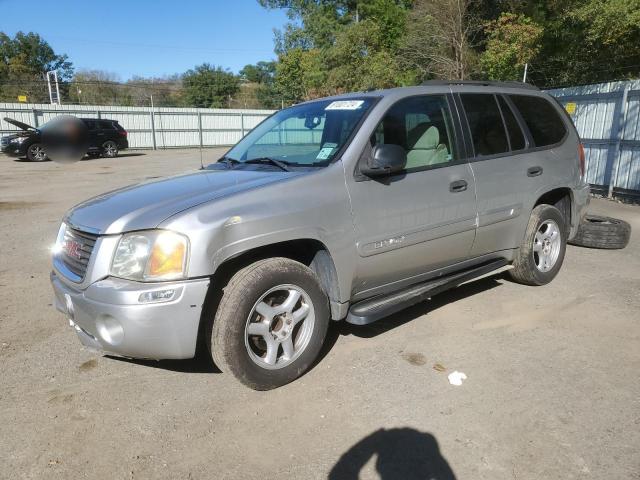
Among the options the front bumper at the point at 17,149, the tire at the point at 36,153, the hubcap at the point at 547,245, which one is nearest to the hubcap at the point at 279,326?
the hubcap at the point at 547,245

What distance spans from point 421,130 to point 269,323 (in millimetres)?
1967

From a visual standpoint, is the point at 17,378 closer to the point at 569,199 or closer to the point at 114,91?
the point at 569,199

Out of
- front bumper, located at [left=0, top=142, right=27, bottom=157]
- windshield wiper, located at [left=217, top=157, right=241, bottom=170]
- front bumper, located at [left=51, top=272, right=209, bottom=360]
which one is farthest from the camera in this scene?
front bumper, located at [left=0, top=142, right=27, bottom=157]

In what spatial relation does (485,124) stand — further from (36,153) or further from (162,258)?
(36,153)

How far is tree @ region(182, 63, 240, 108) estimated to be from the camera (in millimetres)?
65062

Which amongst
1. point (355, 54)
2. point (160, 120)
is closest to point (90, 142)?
point (160, 120)

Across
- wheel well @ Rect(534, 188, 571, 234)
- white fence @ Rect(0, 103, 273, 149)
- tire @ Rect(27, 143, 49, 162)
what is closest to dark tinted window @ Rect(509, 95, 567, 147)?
wheel well @ Rect(534, 188, 571, 234)

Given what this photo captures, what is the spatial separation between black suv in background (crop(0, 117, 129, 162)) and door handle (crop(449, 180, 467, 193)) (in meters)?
19.9

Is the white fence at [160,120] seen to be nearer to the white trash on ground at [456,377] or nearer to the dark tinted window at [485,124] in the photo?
the dark tinted window at [485,124]

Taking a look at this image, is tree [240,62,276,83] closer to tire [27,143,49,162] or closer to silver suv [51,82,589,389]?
tire [27,143,49,162]

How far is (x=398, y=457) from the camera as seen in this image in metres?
2.53

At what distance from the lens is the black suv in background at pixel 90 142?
66.3ft

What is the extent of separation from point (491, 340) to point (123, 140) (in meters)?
22.8

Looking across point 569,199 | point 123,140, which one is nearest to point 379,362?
point 569,199
